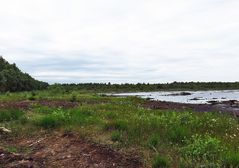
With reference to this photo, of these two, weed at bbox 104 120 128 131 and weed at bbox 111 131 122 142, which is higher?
weed at bbox 104 120 128 131

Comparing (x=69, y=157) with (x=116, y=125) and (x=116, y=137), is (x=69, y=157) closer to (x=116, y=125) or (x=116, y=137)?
(x=116, y=137)

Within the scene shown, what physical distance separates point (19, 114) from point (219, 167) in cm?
1209

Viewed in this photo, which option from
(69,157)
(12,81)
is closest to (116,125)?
(69,157)

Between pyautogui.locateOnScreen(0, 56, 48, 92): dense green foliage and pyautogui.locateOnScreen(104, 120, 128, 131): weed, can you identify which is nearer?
pyautogui.locateOnScreen(104, 120, 128, 131): weed

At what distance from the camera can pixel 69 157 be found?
1221 cm

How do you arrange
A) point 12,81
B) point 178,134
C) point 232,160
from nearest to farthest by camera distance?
point 232,160, point 178,134, point 12,81

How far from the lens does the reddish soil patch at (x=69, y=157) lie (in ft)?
36.9

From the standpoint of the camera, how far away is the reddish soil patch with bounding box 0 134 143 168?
11250 mm

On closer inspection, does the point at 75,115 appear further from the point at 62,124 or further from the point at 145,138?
the point at 145,138

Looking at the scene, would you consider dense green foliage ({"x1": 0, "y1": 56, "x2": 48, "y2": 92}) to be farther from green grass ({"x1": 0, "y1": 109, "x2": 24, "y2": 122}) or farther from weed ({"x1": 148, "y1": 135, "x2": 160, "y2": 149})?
weed ({"x1": 148, "y1": 135, "x2": 160, "y2": 149})

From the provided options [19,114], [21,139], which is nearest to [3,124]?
[19,114]

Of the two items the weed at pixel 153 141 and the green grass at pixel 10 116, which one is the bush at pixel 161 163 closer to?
the weed at pixel 153 141

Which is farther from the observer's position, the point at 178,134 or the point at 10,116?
the point at 10,116

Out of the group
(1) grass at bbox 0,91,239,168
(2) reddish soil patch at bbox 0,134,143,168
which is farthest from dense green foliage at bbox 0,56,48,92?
(2) reddish soil patch at bbox 0,134,143,168
